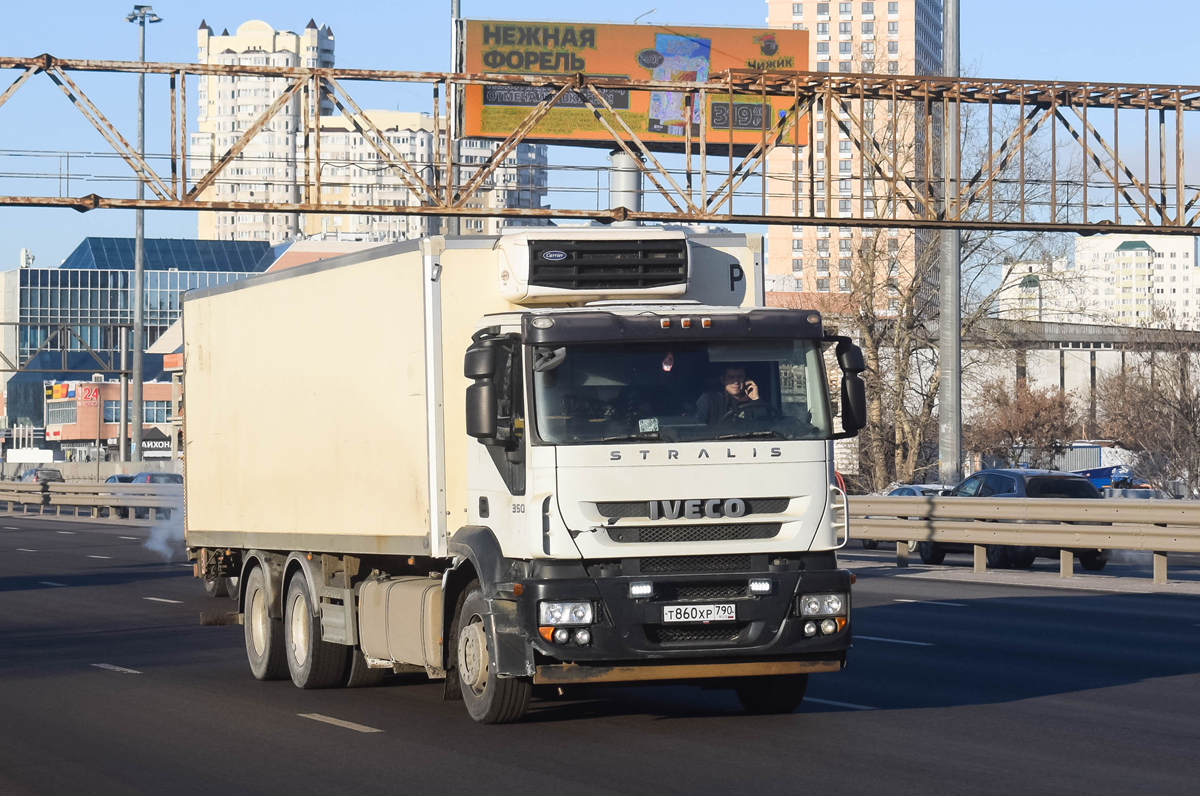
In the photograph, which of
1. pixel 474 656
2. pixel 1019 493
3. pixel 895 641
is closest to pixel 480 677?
pixel 474 656

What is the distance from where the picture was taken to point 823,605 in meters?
9.93

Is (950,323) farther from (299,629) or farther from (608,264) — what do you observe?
(608,264)

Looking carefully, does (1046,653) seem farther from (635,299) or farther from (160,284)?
(160,284)

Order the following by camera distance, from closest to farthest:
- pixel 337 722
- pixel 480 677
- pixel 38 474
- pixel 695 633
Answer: pixel 695 633 < pixel 480 677 < pixel 337 722 < pixel 38 474

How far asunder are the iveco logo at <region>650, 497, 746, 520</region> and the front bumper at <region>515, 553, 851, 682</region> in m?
0.27

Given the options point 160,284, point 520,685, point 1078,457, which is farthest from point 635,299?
point 160,284

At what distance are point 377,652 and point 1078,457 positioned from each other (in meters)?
87.5

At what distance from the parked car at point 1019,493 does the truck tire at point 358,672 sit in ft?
51.7

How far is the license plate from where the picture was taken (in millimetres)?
9633

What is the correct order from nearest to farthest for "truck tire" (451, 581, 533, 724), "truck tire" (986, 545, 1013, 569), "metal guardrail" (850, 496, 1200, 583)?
"truck tire" (451, 581, 533, 724) < "metal guardrail" (850, 496, 1200, 583) < "truck tire" (986, 545, 1013, 569)

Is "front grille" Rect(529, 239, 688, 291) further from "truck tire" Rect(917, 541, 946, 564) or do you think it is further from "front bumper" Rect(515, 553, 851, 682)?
"truck tire" Rect(917, 541, 946, 564)

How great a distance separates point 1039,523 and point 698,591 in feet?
55.4

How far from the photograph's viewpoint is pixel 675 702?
11.6 meters

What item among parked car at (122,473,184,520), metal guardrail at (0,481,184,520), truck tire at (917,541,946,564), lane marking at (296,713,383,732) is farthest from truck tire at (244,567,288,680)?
parked car at (122,473,184,520)
